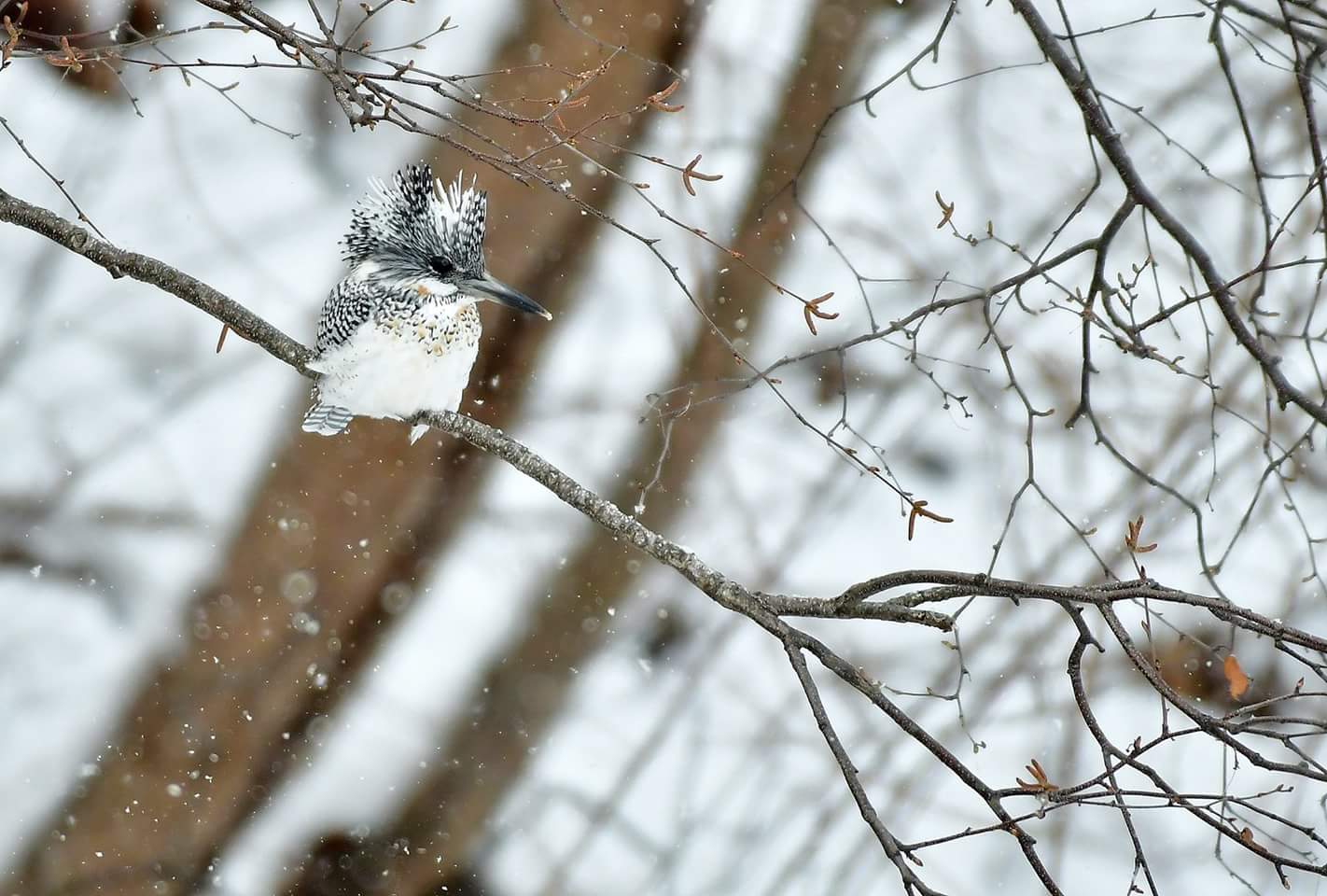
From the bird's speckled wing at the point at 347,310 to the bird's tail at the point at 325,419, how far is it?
5.2 inches

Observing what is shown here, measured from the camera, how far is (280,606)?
308 cm

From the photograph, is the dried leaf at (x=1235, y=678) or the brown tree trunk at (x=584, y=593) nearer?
the dried leaf at (x=1235, y=678)

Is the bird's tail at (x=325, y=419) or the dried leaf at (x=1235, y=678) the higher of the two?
the bird's tail at (x=325, y=419)

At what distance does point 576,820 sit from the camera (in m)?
4.47

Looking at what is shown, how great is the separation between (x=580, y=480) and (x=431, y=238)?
2.05 m

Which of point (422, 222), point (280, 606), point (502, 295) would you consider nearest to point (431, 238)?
point (422, 222)

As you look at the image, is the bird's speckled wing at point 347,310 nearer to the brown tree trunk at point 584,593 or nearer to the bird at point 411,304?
the bird at point 411,304

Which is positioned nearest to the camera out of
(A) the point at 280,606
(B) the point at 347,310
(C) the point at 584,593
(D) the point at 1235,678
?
(D) the point at 1235,678

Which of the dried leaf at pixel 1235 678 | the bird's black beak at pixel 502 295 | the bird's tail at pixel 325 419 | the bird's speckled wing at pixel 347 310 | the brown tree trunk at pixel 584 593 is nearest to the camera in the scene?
the dried leaf at pixel 1235 678

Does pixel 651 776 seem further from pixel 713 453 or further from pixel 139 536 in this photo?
pixel 139 536

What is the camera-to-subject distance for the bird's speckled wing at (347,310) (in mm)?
2248

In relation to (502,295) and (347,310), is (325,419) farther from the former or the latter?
(502,295)

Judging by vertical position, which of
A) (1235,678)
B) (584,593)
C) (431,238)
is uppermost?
(584,593)

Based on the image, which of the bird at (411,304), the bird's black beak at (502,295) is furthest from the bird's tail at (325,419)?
→ the bird's black beak at (502,295)
